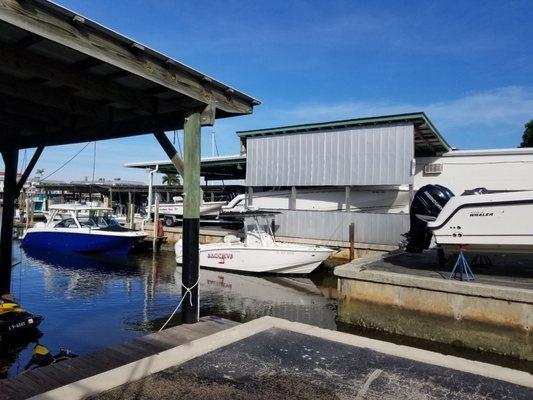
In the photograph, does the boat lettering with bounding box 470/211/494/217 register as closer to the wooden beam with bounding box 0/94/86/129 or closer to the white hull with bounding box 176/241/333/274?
the wooden beam with bounding box 0/94/86/129

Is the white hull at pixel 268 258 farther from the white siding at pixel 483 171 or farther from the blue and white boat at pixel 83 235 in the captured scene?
the white siding at pixel 483 171

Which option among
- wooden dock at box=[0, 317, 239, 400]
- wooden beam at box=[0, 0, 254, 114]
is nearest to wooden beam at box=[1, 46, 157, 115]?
wooden beam at box=[0, 0, 254, 114]

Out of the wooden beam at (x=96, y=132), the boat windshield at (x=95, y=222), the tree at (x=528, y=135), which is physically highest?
the tree at (x=528, y=135)

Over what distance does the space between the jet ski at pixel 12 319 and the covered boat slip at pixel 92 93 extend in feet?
5.39

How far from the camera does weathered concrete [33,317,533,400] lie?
137 inches

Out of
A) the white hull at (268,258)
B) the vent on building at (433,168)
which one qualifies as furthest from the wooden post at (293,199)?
the vent on building at (433,168)

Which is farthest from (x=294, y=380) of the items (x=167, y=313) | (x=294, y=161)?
(x=294, y=161)

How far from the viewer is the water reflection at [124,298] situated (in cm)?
849

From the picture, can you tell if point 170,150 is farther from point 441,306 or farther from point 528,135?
point 528,135

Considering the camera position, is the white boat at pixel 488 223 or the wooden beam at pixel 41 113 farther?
the white boat at pixel 488 223

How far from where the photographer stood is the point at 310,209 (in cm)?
1992

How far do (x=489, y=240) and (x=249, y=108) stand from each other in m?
4.86

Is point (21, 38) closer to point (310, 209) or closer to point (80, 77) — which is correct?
point (80, 77)

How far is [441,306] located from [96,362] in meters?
5.94
